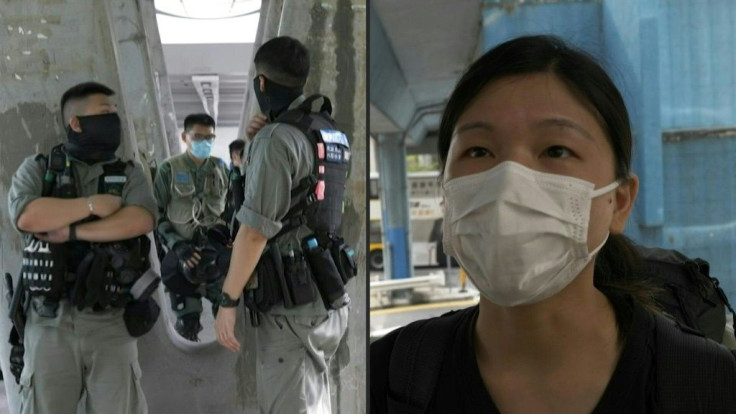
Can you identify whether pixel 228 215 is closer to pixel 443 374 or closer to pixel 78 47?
pixel 78 47

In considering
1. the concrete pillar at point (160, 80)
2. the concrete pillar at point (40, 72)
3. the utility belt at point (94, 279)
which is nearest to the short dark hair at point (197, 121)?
the concrete pillar at point (160, 80)

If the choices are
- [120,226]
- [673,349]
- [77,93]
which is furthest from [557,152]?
[77,93]

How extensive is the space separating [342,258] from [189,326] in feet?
2.15

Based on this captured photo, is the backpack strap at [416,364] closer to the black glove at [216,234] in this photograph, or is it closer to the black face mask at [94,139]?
the black face mask at [94,139]

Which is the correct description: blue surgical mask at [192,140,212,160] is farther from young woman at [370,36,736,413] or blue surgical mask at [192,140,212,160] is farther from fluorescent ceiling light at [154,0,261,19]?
young woman at [370,36,736,413]

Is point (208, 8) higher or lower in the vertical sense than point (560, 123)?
higher

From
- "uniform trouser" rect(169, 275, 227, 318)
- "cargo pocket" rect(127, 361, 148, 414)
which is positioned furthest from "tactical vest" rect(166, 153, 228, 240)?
"cargo pocket" rect(127, 361, 148, 414)

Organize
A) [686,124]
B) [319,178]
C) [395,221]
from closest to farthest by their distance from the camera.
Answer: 1. [319,178]
2. [686,124]
3. [395,221]

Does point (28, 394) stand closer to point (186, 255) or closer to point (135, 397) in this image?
point (135, 397)

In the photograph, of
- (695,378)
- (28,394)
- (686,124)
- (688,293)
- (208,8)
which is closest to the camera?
(695,378)

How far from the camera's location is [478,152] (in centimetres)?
39

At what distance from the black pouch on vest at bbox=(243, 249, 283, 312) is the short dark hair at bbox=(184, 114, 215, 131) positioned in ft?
2.18

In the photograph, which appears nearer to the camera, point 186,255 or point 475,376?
point 475,376

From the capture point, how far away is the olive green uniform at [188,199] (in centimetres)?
146
